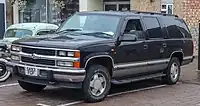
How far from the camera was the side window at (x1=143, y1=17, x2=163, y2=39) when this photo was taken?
10469mm

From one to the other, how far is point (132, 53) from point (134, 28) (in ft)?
2.35

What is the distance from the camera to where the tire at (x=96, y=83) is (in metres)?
8.62

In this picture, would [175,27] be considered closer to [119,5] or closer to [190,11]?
[190,11]

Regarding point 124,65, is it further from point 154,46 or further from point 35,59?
point 35,59

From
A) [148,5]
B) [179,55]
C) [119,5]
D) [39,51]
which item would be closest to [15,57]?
[39,51]

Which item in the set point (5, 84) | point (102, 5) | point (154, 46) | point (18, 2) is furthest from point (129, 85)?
point (18, 2)

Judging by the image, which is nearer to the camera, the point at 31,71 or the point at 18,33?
the point at 31,71

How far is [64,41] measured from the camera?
8.72 metres

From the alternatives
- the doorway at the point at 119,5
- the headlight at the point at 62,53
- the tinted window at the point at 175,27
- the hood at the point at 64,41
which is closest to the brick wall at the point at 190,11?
the doorway at the point at 119,5

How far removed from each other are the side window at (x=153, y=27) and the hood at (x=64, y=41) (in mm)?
1664

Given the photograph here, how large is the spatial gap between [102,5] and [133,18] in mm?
11341

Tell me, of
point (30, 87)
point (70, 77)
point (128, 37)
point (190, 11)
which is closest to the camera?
point (70, 77)

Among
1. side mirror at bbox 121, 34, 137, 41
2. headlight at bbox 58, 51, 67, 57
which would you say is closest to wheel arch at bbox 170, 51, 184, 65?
side mirror at bbox 121, 34, 137, 41

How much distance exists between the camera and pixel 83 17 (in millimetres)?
10227
